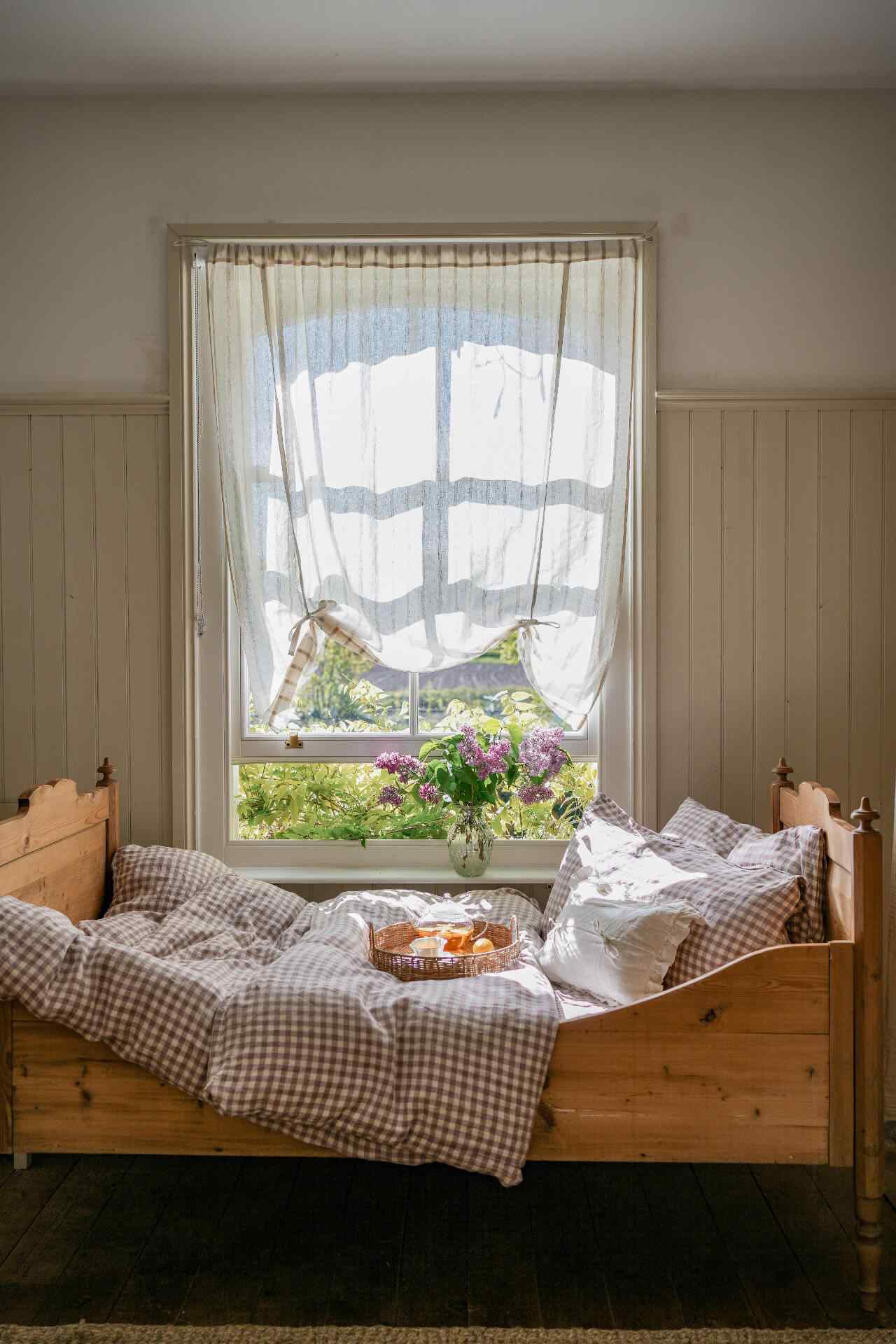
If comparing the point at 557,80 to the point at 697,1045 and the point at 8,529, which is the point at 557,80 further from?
the point at 697,1045

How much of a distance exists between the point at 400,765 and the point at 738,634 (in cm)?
102

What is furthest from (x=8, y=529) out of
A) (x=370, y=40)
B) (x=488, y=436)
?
(x=370, y=40)

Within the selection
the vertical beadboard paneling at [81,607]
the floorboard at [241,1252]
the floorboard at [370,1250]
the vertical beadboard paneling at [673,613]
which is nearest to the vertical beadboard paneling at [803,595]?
the vertical beadboard paneling at [673,613]

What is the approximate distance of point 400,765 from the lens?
2.82 metres

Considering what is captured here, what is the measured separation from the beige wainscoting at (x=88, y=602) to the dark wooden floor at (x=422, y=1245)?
3.41 feet

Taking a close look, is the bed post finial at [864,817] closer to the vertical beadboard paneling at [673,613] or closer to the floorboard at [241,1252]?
the vertical beadboard paneling at [673,613]

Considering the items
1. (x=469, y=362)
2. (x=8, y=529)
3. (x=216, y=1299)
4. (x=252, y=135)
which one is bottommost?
(x=216, y=1299)

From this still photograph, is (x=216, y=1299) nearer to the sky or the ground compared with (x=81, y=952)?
nearer to the ground

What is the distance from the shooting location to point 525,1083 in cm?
186

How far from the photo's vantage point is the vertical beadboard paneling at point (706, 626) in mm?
2922

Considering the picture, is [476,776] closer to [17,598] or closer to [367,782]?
[367,782]

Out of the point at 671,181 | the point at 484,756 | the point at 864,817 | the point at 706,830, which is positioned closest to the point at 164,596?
the point at 484,756

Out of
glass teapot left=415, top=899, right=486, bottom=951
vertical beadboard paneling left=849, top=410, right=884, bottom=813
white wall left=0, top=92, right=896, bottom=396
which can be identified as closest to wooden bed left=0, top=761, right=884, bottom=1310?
glass teapot left=415, top=899, right=486, bottom=951

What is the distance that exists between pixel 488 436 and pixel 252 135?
3.56 ft
